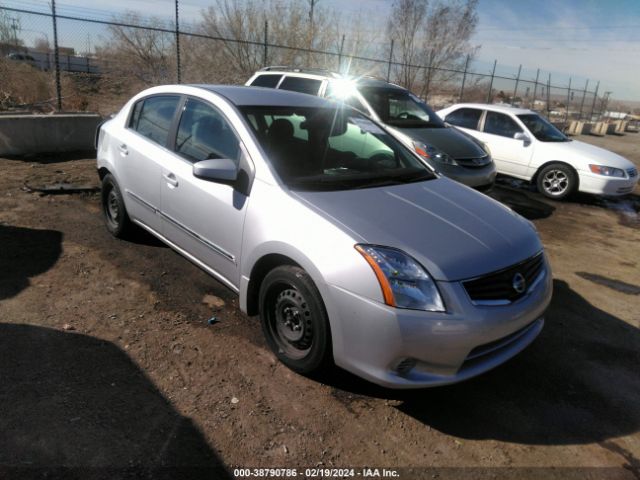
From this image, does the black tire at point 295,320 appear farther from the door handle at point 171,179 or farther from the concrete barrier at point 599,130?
the concrete barrier at point 599,130

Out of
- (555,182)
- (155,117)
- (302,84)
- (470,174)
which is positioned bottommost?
(555,182)

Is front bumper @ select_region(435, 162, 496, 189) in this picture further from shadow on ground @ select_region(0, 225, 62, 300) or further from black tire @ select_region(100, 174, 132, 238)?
shadow on ground @ select_region(0, 225, 62, 300)

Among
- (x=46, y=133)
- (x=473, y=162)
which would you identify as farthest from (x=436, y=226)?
(x=46, y=133)

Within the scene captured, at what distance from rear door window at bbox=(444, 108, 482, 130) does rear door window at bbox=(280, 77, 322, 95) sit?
11.7 feet

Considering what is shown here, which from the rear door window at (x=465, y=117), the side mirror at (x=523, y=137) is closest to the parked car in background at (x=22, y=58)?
the rear door window at (x=465, y=117)

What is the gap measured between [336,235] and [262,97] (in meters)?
1.76

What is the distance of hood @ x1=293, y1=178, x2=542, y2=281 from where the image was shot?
265 cm

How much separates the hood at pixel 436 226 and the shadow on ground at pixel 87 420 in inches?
57.0

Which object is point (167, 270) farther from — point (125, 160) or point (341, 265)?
point (341, 265)

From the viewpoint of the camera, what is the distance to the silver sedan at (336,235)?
8.31ft

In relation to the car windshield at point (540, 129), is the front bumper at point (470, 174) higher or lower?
lower

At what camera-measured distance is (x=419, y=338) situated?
97.3 inches

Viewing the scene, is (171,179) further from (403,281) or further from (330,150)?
(403,281)

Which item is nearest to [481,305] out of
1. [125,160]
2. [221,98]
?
[221,98]
